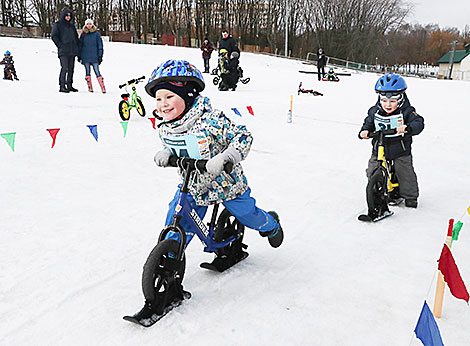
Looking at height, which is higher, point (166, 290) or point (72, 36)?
point (72, 36)

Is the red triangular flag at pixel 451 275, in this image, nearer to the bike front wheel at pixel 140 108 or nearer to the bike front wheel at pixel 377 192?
the bike front wheel at pixel 377 192

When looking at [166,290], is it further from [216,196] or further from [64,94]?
[64,94]

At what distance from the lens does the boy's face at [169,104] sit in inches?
117

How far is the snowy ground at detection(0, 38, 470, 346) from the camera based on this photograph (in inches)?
116

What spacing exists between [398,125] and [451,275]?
105 inches

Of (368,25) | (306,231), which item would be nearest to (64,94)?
(306,231)

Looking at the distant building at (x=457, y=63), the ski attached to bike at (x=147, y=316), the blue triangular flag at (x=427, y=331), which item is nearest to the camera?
the blue triangular flag at (x=427, y=331)

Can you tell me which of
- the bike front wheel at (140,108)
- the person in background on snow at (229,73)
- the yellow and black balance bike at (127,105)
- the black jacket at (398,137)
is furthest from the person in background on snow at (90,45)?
the black jacket at (398,137)

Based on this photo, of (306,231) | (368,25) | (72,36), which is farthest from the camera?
(368,25)

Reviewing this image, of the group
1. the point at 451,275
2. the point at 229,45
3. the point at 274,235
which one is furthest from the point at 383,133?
the point at 229,45

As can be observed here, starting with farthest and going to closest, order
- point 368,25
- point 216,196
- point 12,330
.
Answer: point 368,25 → point 216,196 → point 12,330

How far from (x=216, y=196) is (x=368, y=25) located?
62.3 metres

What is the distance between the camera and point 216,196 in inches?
127

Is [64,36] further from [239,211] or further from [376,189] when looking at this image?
[239,211]
